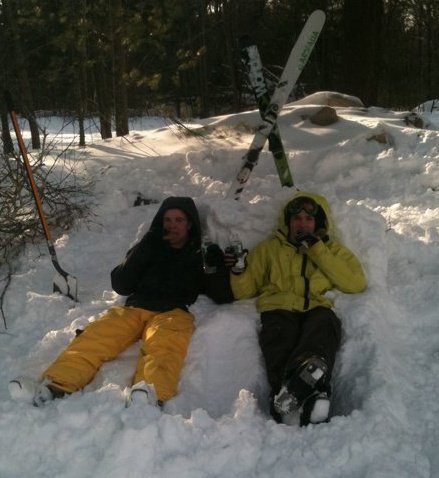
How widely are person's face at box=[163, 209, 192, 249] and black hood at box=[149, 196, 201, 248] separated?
1.7 inches

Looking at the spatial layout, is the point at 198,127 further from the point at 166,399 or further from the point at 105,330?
the point at 166,399

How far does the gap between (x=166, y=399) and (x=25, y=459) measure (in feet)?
2.72

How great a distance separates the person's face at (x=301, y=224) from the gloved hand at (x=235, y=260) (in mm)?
415

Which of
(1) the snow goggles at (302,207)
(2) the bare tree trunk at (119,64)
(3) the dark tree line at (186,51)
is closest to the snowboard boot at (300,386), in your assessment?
(1) the snow goggles at (302,207)

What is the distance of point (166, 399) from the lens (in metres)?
2.96

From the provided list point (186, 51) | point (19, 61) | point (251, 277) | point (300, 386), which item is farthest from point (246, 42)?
point (19, 61)

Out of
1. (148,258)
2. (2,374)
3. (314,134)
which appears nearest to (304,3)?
(314,134)

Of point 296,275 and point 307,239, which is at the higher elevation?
point 307,239

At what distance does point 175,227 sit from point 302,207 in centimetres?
103

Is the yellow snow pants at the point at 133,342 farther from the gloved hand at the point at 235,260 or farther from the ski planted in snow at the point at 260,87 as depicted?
the ski planted in snow at the point at 260,87

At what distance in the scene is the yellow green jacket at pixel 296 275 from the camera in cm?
364

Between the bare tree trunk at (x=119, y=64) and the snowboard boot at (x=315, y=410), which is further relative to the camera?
the bare tree trunk at (x=119, y=64)

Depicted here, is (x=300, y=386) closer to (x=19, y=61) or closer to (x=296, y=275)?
(x=296, y=275)

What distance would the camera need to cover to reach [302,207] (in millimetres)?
4016
